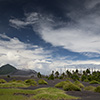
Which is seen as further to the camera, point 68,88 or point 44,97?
point 68,88

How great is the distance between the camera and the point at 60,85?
32531 mm

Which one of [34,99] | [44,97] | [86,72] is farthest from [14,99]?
[86,72]

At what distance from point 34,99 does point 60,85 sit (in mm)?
17175

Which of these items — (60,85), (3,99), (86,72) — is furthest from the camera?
(86,72)

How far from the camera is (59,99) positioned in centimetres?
1622

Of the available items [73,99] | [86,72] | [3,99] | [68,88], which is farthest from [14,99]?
[86,72]

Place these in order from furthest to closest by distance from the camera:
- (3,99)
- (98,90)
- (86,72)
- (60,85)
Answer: (86,72), (60,85), (98,90), (3,99)

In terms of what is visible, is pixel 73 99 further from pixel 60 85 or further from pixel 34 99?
pixel 60 85

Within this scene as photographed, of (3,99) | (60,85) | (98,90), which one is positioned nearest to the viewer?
(3,99)

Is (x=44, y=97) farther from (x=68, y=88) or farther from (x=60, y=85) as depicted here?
(x=60, y=85)

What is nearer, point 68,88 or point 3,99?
point 3,99

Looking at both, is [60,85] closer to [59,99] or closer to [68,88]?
[68,88]

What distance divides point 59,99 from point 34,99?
3281 millimetres

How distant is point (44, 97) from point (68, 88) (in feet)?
33.3
